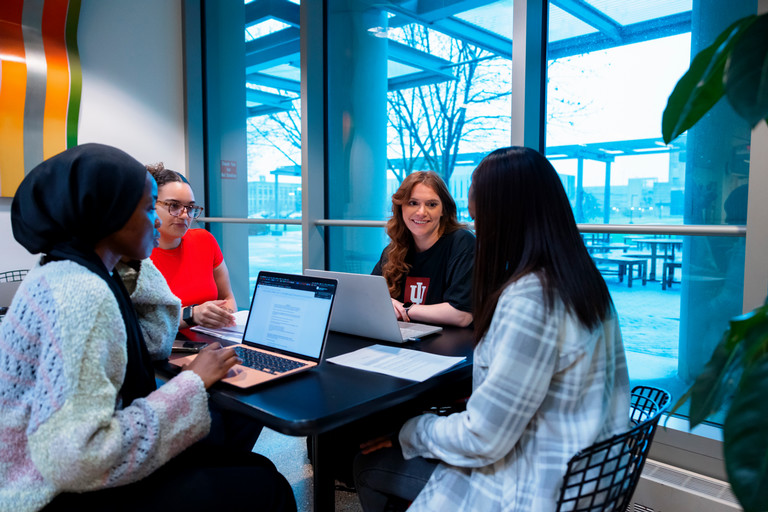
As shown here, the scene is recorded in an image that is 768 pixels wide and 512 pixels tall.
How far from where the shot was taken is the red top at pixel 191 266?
2.39 m

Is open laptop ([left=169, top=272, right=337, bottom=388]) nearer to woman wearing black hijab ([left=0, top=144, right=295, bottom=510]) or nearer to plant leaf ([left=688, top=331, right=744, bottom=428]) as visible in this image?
woman wearing black hijab ([left=0, top=144, right=295, bottom=510])

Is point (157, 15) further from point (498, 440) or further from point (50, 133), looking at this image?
point (498, 440)

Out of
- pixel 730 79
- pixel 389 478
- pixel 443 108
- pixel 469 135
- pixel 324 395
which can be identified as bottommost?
pixel 389 478

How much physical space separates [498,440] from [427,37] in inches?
105

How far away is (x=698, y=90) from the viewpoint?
25.0 inches

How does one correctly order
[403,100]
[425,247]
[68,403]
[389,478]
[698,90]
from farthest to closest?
[403,100] < [425,247] < [389,478] < [68,403] < [698,90]

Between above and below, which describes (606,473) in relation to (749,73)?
below

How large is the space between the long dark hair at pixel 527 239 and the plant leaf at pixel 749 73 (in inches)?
24.3

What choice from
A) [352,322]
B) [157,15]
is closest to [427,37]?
[352,322]

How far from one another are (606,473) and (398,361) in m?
0.60

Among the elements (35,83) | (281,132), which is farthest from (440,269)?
(35,83)

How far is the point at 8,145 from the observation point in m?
3.47

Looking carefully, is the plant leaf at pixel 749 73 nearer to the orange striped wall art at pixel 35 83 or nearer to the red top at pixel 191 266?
the red top at pixel 191 266

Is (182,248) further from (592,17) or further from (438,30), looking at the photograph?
(592,17)
